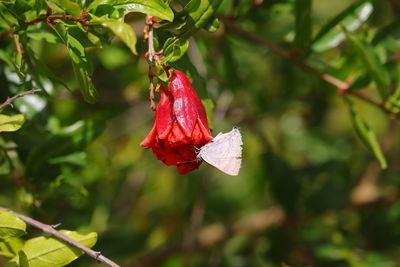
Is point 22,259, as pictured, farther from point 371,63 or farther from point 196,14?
point 371,63

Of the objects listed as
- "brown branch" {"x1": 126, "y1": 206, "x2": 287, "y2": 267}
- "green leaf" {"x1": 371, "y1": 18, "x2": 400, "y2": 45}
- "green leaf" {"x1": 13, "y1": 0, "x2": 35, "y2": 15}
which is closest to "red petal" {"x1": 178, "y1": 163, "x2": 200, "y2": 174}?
"green leaf" {"x1": 13, "y1": 0, "x2": 35, "y2": 15}

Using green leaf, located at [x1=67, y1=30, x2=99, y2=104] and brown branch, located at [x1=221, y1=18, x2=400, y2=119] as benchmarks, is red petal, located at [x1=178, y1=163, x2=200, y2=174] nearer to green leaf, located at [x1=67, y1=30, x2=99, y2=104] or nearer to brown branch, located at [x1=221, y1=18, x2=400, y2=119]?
green leaf, located at [x1=67, y1=30, x2=99, y2=104]

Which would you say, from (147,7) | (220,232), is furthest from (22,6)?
(220,232)

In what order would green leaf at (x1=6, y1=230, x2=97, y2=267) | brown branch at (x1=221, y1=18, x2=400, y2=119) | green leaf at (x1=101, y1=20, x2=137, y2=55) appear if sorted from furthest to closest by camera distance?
brown branch at (x1=221, y1=18, x2=400, y2=119) < green leaf at (x1=6, y1=230, x2=97, y2=267) < green leaf at (x1=101, y1=20, x2=137, y2=55)

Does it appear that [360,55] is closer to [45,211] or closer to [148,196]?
[45,211]

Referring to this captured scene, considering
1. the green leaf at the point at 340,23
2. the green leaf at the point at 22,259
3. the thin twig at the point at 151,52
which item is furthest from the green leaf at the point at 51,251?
the green leaf at the point at 340,23

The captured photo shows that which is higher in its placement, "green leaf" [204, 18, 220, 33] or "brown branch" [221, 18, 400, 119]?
"green leaf" [204, 18, 220, 33]
